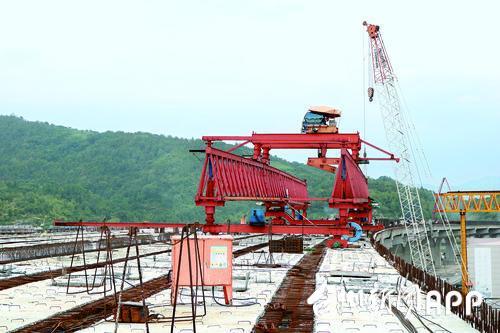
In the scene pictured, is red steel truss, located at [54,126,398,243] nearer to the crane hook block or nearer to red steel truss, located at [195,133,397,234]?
red steel truss, located at [195,133,397,234]

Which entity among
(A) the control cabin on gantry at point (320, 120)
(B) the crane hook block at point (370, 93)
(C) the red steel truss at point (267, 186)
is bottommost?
(C) the red steel truss at point (267, 186)

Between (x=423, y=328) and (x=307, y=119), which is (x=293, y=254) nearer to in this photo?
(x=307, y=119)

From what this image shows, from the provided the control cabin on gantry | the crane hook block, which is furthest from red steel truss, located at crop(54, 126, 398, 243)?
the crane hook block

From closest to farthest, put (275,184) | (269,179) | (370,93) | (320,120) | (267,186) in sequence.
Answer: (267,186) → (269,179) → (275,184) → (320,120) → (370,93)

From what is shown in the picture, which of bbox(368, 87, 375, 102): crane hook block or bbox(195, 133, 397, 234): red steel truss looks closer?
bbox(195, 133, 397, 234): red steel truss

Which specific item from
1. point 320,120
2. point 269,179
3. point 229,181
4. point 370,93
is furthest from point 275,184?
point 370,93

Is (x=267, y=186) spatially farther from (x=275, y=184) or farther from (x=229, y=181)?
(x=229, y=181)

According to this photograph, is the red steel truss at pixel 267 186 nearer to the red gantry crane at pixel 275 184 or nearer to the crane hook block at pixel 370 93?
the red gantry crane at pixel 275 184

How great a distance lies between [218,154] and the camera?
30.8 meters

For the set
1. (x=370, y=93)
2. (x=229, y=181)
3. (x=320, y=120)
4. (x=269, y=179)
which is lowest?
(x=229, y=181)

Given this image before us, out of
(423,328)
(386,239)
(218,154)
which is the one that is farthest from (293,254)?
(386,239)

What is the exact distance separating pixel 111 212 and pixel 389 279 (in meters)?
167

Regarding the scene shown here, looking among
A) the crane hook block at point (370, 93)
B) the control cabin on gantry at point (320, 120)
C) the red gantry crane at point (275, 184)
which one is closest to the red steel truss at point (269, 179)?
the red gantry crane at point (275, 184)

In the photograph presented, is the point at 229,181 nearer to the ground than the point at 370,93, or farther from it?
nearer to the ground
